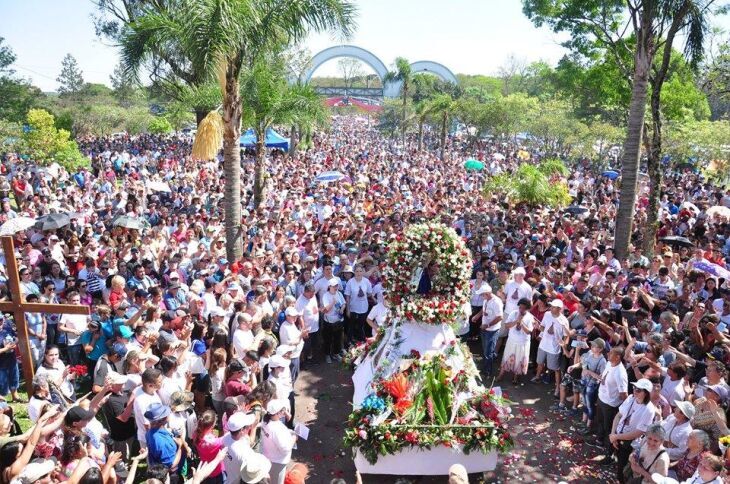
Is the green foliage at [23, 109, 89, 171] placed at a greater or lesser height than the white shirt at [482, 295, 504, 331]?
greater

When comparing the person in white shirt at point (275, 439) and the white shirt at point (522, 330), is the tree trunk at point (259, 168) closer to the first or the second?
the white shirt at point (522, 330)

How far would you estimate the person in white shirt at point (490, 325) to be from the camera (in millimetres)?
9883

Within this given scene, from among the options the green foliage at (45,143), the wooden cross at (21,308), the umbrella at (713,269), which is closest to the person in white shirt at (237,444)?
the wooden cross at (21,308)

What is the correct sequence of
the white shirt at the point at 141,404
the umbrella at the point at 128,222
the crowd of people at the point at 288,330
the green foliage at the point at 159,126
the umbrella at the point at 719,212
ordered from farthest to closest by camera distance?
1. the green foliage at the point at 159,126
2. the umbrella at the point at 719,212
3. the umbrella at the point at 128,222
4. the white shirt at the point at 141,404
5. the crowd of people at the point at 288,330

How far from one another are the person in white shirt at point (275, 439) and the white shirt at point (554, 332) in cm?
501

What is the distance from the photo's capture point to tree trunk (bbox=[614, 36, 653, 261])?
43.4 feet

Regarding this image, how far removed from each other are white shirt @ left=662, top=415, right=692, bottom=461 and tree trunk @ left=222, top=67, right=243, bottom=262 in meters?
9.50

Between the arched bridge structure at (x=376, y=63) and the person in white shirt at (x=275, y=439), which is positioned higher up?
the arched bridge structure at (x=376, y=63)

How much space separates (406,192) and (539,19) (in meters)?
8.16

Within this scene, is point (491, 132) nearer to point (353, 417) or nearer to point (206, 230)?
point (206, 230)

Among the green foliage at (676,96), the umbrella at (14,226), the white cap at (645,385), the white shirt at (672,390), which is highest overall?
the green foliage at (676,96)

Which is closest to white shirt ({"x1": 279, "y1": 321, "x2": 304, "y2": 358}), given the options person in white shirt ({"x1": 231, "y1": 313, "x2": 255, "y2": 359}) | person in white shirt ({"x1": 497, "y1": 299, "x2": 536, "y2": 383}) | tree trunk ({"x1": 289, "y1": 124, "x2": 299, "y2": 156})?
person in white shirt ({"x1": 231, "y1": 313, "x2": 255, "y2": 359})

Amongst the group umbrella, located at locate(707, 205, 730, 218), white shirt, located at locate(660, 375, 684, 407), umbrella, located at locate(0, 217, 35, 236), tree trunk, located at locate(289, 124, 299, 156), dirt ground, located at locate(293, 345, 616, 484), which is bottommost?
dirt ground, located at locate(293, 345, 616, 484)

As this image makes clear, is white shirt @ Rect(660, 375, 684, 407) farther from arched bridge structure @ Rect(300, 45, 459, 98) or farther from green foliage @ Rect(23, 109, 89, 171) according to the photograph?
arched bridge structure @ Rect(300, 45, 459, 98)
